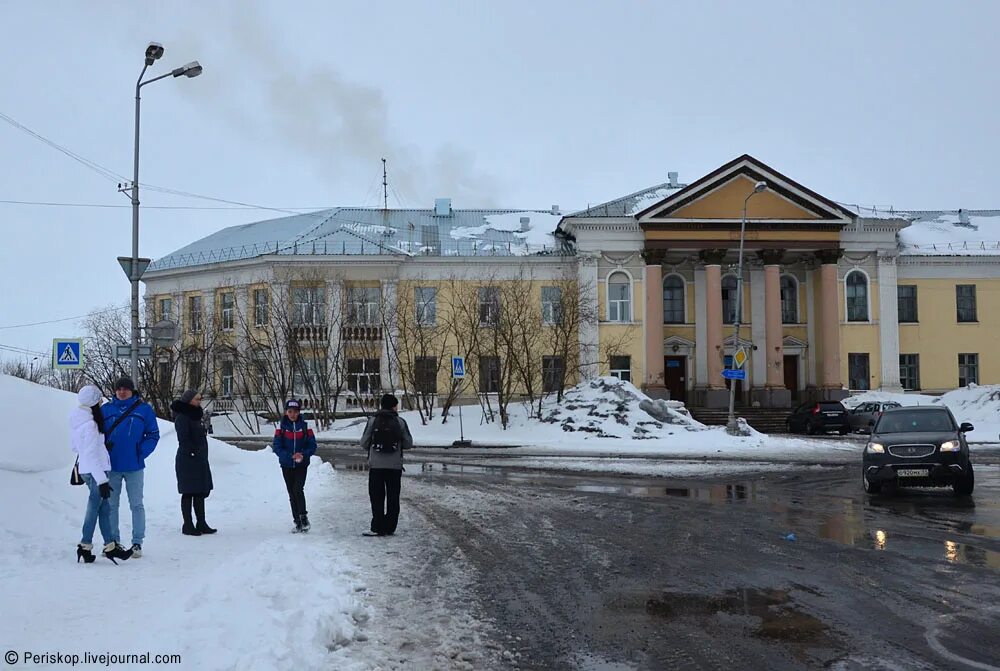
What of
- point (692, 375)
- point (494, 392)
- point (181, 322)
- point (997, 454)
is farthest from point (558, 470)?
point (181, 322)

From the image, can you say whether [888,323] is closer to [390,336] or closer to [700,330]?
[700,330]

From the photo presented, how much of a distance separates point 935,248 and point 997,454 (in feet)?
92.3

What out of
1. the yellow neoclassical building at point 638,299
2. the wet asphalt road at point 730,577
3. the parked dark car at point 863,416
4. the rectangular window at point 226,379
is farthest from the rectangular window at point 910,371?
the rectangular window at point 226,379

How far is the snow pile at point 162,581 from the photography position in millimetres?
5543

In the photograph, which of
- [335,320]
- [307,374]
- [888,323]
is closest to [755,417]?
[888,323]

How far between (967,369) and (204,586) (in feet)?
167

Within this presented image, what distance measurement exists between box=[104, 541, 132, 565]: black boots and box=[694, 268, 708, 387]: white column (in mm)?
40523

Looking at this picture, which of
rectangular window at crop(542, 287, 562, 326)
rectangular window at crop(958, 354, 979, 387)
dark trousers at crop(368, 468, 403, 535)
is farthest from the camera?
rectangular window at crop(958, 354, 979, 387)

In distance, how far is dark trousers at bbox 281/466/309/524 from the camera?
11.1 meters

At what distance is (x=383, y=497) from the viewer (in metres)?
11.3

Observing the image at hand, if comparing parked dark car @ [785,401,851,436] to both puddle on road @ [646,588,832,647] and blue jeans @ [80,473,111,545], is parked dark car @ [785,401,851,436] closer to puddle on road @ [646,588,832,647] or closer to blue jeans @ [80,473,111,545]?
puddle on road @ [646,588,832,647]

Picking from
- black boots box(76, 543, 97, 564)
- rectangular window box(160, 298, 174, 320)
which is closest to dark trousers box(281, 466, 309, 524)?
black boots box(76, 543, 97, 564)

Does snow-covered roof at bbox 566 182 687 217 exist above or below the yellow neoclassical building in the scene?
above

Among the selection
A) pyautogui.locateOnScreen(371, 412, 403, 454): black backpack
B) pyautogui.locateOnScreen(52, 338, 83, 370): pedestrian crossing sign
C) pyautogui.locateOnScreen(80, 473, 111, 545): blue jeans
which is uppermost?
pyautogui.locateOnScreen(52, 338, 83, 370): pedestrian crossing sign
